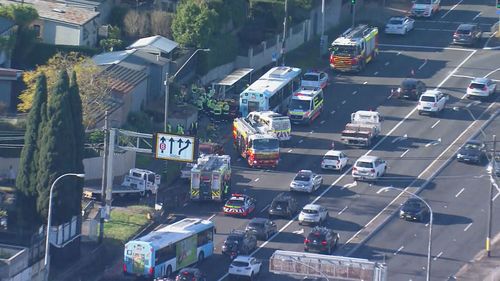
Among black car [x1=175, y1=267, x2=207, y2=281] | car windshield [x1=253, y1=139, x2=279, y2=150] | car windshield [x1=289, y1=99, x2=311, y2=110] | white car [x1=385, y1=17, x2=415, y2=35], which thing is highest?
white car [x1=385, y1=17, x2=415, y2=35]

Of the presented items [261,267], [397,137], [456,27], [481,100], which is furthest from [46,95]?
[456,27]

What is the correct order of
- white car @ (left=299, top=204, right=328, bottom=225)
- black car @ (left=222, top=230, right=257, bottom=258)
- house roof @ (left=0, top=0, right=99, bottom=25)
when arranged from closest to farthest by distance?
black car @ (left=222, top=230, right=257, bottom=258) → white car @ (left=299, top=204, right=328, bottom=225) → house roof @ (left=0, top=0, right=99, bottom=25)

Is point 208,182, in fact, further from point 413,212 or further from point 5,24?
point 5,24

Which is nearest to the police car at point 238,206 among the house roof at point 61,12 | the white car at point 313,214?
the white car at point 313,214

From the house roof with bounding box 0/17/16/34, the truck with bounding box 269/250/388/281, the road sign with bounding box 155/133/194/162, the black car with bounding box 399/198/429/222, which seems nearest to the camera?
the truck with bounding box 269/250/388/281

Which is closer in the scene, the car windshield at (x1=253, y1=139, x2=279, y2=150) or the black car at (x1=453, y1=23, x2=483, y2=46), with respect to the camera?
the car windshield at (x1=253, y1=139, x2=279, y2=150)

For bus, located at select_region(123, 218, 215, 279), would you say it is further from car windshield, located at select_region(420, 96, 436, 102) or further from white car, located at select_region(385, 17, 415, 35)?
white car, located at select_region(385, 17, 415, 35)

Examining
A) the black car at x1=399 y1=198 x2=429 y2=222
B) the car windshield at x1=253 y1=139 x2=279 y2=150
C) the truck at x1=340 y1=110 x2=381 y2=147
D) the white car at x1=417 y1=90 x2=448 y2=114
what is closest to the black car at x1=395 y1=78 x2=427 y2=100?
the white car at x1=417 y1=90 x2=448 y2=114
